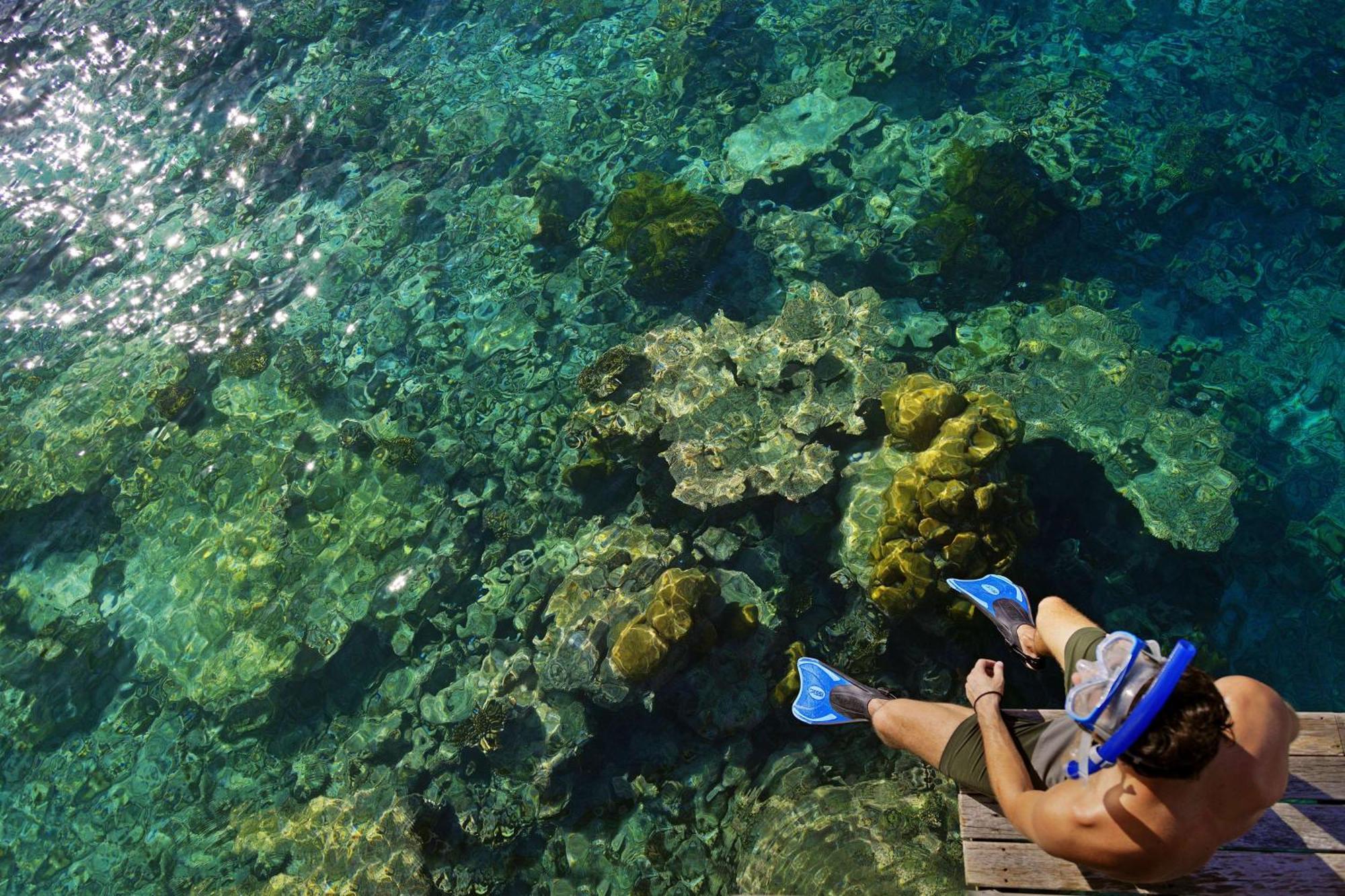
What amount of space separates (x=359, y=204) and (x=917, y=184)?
814 centimetres

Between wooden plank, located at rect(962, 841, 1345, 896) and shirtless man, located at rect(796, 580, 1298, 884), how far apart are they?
31 centimetres

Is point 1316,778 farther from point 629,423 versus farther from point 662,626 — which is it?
point 629,423

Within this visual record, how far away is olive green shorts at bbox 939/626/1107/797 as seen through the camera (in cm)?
488

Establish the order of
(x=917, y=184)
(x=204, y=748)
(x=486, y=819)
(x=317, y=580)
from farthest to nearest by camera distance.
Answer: (x=917, y=184) → (x=317, y=580) → (x=204, y=748) → (x=486, y=819)

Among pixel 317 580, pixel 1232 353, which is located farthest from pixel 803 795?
pixel 1232 353

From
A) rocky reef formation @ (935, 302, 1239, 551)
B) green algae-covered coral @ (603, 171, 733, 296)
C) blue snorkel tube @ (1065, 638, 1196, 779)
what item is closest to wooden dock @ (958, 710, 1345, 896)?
blue snorkel tube @ (1065, 638, 1196, 779)

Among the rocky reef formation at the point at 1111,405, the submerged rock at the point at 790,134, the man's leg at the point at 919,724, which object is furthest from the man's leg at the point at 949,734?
the submerged rock at the point at 790,134

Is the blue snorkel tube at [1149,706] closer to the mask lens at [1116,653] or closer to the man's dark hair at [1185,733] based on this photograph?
the man's dark hair at [1185,733]

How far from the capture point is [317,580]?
30.5ft

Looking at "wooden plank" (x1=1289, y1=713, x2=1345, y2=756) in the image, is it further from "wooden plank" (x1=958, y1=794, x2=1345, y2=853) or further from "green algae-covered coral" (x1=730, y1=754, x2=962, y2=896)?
"green algae-covered coral" (x1=730, y1=754, x2=962, y2=896)

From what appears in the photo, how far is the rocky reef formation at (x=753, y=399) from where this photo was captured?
8312mm

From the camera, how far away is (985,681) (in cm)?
517

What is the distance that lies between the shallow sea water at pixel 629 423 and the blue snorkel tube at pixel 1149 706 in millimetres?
2856

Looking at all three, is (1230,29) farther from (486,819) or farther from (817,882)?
(486,819)
